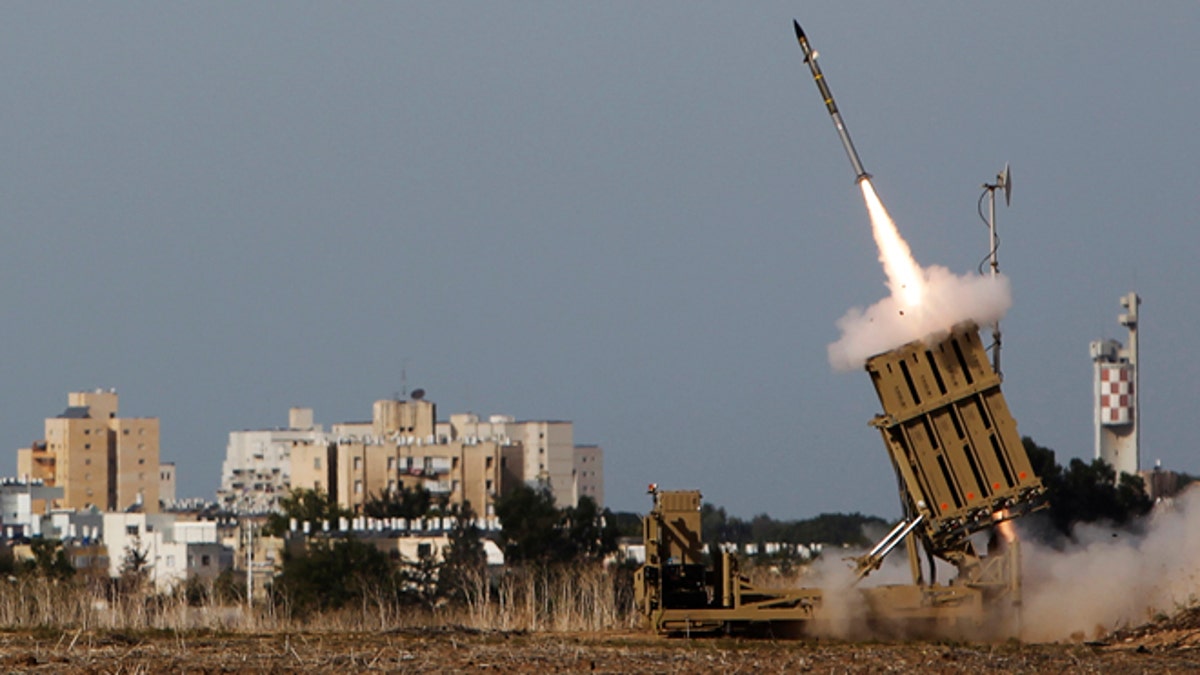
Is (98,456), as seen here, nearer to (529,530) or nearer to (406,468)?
(406,468)

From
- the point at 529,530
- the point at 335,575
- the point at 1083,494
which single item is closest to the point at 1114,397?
the point at 1083,494

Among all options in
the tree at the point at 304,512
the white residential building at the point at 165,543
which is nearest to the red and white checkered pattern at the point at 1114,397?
the white residential building at the point at 165,543

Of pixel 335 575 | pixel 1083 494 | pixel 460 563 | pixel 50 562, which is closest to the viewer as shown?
pixel 1083 494

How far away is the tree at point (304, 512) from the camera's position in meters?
109

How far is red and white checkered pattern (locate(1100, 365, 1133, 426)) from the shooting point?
79.4 metres

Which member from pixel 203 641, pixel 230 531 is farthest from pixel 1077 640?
pixel 230 531

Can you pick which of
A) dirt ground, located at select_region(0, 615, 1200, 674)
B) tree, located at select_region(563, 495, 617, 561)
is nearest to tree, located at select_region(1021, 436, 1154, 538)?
tree, located at select_region(563, 495, 617, 561)

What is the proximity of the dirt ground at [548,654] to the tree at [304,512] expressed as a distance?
3357 inches

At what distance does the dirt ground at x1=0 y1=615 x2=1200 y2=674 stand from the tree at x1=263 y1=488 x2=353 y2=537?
85270mm

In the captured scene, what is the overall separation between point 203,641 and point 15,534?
111m

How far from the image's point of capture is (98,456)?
181500 millimetres

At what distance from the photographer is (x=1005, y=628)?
942 inches

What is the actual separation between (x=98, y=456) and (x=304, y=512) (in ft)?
238

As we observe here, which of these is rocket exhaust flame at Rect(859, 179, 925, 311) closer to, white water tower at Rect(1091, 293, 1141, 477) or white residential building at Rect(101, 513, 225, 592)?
white water tower at Rect(1091, 293, 1141, 477)
